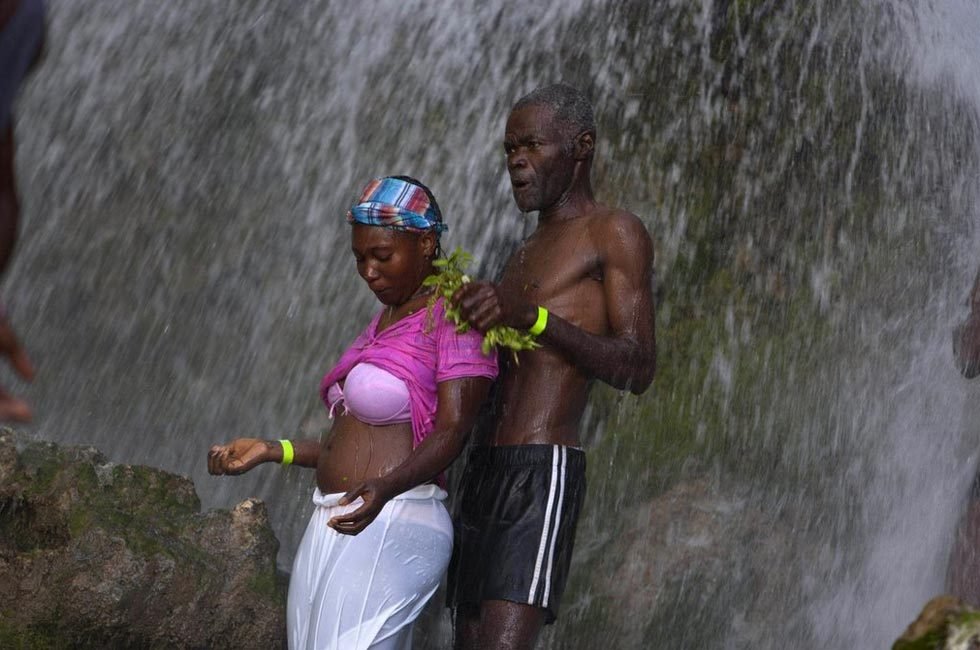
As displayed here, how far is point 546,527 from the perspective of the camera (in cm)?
375

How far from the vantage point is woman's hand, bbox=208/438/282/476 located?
12.8ft

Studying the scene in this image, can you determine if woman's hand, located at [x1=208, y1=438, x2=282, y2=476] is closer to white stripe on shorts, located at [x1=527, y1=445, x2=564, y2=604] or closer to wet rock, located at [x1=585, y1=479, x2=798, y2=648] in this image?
white stripe on shorts, located at [x1=527, y1=445, x2=564, y2=604]

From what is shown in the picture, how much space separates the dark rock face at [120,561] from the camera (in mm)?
3898

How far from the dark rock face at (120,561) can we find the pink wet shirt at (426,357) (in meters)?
0.85

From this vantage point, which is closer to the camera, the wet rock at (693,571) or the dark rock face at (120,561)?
the dark rock face at (120,561)

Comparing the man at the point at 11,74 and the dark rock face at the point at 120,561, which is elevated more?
the man at the point at 11,74

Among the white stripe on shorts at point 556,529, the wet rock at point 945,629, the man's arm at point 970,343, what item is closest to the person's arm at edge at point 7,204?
the wet rock at point 945,629

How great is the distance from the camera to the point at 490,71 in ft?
21.7

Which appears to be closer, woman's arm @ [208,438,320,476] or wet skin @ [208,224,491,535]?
wet skin @ [208,224,491,535]

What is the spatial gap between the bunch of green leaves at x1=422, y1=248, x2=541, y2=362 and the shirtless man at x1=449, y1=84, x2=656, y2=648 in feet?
0.17

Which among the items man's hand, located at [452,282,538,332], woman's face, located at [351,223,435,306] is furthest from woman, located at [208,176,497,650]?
man's hand, located at [452,282,538,332]

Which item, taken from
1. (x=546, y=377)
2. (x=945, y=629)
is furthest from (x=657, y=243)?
(x=945, y=629)

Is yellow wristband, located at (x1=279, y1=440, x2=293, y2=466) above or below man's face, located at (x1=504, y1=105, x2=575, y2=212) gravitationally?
below

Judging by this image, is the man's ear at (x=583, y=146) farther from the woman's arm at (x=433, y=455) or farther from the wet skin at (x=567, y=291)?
the woman's arm at (x=433, y=455)
